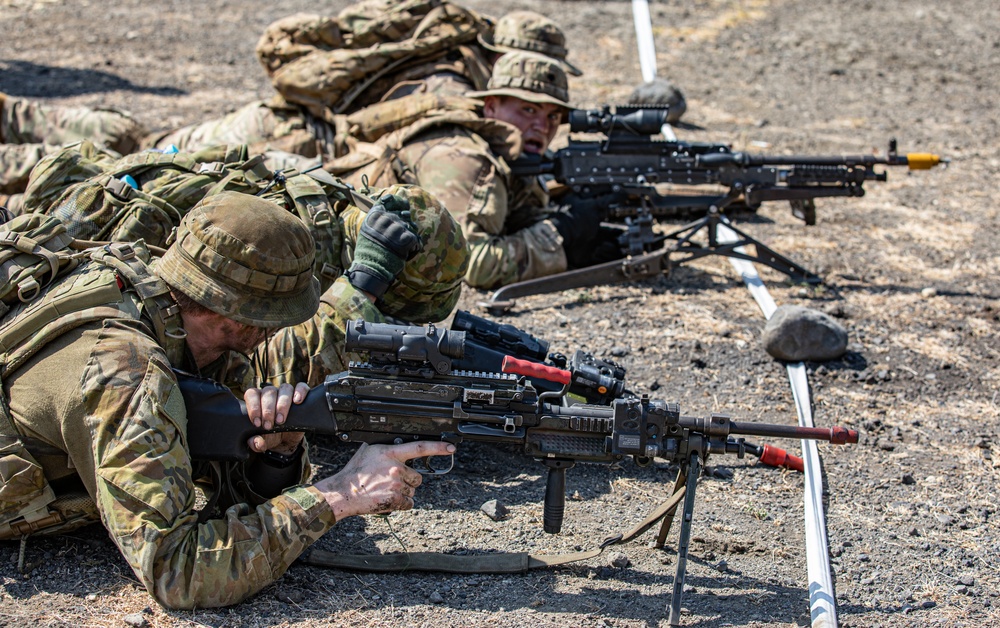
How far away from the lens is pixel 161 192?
5176 millimetres

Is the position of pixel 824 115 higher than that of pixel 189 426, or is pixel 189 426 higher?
pixel 824 115

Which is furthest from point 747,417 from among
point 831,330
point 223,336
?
point 223,336

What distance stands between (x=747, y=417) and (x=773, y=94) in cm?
814

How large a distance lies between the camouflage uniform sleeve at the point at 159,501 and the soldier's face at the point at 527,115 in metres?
4.62

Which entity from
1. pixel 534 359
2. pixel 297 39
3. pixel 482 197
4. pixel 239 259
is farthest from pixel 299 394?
pixel 297 39

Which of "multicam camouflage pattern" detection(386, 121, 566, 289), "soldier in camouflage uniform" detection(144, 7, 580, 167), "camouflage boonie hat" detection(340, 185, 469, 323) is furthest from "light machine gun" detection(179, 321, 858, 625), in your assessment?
"soldier in camouflage uniform" detection(144, 7, 580, 167)

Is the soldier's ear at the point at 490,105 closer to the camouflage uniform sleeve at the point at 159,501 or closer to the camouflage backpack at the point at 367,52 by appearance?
the camouflage backpack at the point at 367,52

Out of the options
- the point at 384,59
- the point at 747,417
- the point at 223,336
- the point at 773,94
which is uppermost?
the point at 773,94

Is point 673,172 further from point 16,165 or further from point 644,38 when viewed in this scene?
point 644,38

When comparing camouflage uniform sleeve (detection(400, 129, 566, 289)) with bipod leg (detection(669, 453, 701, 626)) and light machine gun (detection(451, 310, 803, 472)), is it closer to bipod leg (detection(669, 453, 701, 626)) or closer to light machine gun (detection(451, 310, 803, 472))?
light machine gun (detection(451, 310, 803, 472))

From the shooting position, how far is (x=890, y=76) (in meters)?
13.6

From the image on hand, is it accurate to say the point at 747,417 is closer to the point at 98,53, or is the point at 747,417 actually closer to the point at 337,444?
the point at 337,444

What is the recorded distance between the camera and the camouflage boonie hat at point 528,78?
24.9 ft

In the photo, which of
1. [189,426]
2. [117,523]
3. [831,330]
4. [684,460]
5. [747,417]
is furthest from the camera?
[831,330]
